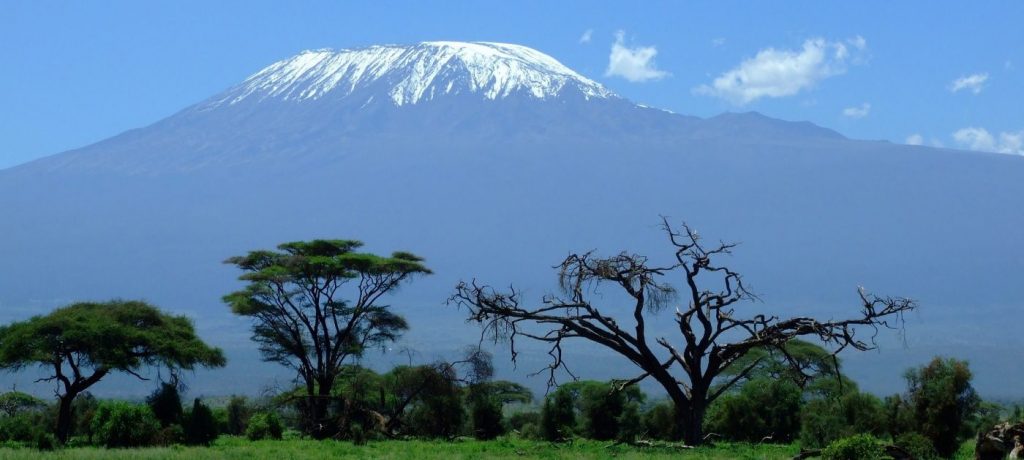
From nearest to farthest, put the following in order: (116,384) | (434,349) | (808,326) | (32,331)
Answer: (808,326), (32,331), (116,384), (434,349)

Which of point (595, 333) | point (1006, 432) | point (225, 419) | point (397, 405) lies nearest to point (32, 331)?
point (225, 419)

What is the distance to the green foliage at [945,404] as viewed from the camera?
26656 mm

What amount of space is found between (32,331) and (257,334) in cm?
858

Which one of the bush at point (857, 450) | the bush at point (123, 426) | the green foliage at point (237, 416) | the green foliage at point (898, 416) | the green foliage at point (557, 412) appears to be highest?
the green foliage at point (237, 416)

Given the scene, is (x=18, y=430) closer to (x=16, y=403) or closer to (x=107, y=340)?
(x=107, y=340)

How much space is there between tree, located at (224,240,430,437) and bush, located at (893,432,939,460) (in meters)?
18.4

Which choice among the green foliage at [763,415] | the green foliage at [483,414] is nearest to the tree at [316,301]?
the green foliage at [483,414]

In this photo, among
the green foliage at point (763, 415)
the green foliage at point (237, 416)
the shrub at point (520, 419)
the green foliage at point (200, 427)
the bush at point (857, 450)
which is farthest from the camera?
the shrub at point (520, 419)

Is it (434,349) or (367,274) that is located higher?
(434,349)

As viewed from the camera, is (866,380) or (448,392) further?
(866,380)

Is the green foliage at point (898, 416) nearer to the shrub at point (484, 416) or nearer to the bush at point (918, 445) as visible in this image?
the bush at point (918, 445)

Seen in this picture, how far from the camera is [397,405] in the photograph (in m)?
39.7

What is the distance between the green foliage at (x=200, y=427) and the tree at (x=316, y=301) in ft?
17.2

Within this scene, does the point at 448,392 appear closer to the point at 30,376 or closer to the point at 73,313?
the point at 73,313
